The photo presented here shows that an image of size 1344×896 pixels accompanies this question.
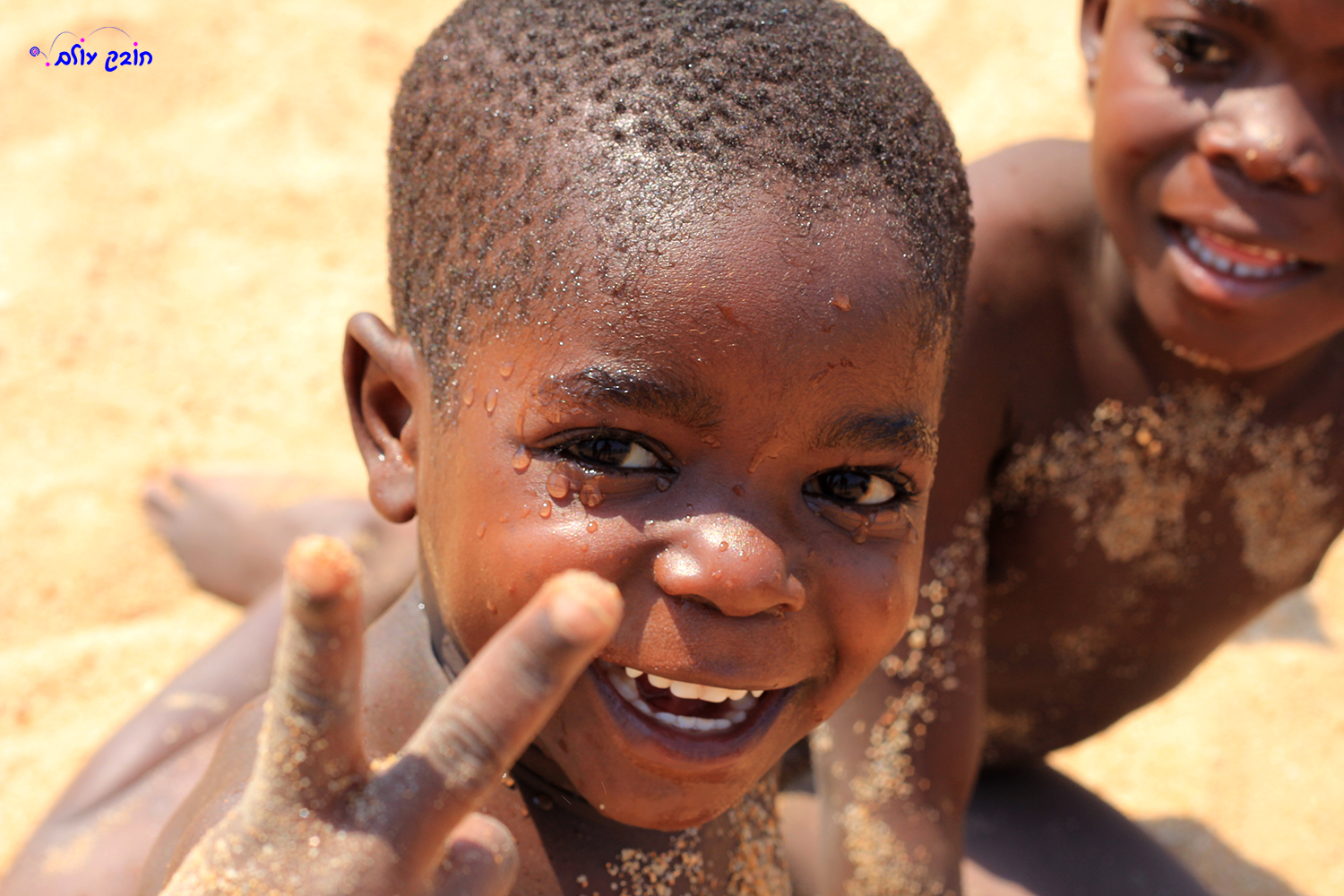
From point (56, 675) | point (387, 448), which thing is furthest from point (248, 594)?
point (387, 448)

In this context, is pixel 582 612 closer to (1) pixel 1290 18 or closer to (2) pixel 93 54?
(1) pixel 1290 18

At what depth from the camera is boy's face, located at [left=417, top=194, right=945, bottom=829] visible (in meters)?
1.13

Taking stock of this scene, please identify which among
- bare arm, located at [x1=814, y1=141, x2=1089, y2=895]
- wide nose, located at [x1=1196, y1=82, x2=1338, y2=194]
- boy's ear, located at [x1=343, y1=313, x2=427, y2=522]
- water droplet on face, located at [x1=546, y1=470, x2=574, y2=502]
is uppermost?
wide nose, located at [x1=1196, y1=82, x2=1338, y2=194]

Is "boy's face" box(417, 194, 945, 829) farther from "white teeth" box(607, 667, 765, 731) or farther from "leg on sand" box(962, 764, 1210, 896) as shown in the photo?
"leg on sand" box(962, 764, 1210, 896)

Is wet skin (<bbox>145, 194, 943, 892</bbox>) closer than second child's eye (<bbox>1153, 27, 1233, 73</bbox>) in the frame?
Yes

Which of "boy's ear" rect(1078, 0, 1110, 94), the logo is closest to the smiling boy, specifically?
"boy's ear" rect(1078, 0, 1110, 94)

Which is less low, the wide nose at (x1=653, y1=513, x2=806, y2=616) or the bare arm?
the wide nose at (x1=653, y1=513, x2=806, y2=616)

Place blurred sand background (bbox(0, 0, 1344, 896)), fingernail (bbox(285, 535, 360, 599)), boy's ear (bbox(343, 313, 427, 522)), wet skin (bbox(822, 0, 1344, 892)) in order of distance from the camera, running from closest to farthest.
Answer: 1. fingernail (bbox(285, 535, 360, 599))
2. boy's ear (bbox(343, 313, 427, 522))
3. wet skin (bbox(822, 0, 1344, 892))
4. blurred sand background (bbox(0, 0, 1344, 896))

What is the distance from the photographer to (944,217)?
1.33 metres

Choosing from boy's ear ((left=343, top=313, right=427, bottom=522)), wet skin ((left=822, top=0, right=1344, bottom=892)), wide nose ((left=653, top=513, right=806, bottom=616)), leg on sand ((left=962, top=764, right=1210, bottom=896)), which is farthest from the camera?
leg on sand ((left=962, top=764, right=1210, bottom=896))

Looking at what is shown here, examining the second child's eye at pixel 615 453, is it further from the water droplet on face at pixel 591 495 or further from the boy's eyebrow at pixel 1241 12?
the boy's eyebrow at pixel 1241 12

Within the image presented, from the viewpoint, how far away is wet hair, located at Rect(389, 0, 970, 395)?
1175 mm

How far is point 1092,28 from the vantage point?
6.87ft

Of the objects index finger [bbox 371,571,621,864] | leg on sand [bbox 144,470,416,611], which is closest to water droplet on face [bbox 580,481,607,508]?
index finger [bbox 371,571,621,864]
